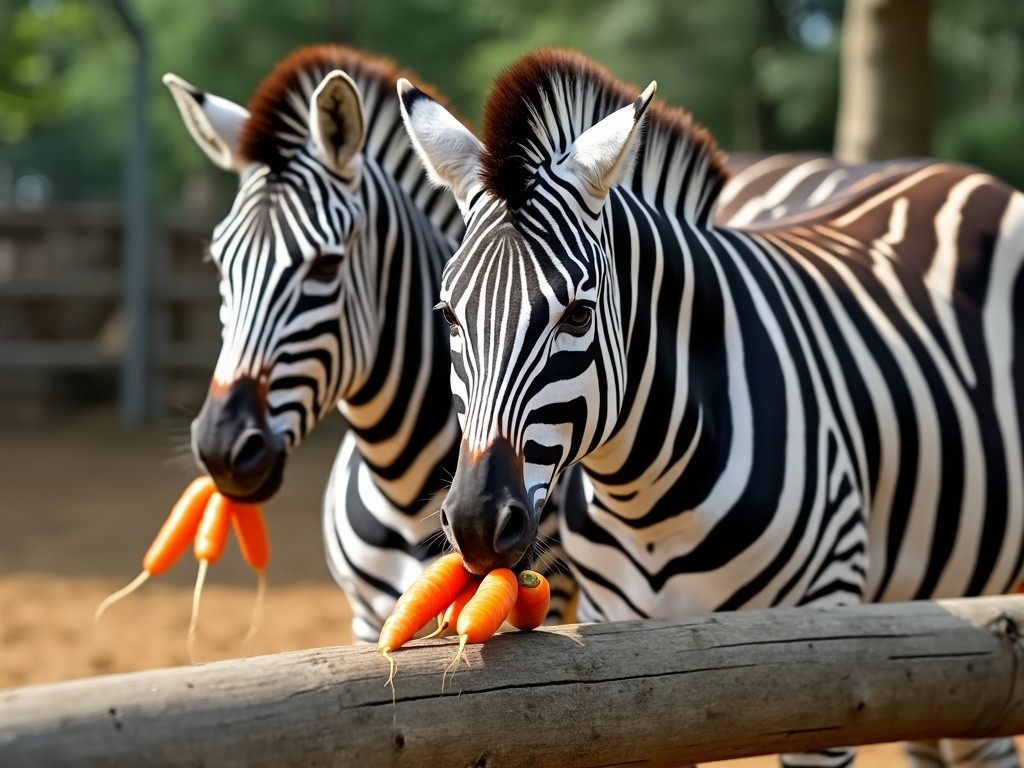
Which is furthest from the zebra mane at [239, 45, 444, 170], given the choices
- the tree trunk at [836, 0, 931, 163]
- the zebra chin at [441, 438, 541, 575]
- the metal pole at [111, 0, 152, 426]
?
the metal pole at [111, 0, 152, 426]

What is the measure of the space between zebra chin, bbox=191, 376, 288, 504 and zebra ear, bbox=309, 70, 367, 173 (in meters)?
0.72

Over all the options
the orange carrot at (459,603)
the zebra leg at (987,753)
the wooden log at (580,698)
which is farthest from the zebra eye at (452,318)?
the zebra leg at (987,753)

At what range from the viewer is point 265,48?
1992cm

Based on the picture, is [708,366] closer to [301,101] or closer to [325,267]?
[325,267]

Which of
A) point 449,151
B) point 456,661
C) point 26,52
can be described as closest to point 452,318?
point 449,151

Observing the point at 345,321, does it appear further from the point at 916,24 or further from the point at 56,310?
the point at 56,310

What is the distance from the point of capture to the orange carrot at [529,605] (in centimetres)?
222

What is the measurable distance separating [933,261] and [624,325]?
148 cm

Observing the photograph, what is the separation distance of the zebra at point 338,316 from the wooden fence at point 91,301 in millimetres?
8802

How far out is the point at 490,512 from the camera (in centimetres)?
211

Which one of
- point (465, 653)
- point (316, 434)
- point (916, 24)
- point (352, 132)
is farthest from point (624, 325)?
point (316, 434)

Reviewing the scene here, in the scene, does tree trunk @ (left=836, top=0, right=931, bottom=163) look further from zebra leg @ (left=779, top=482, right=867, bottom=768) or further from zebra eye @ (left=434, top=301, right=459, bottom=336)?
zebra eye @ (left=434, top=301, right=459, bottom=336)

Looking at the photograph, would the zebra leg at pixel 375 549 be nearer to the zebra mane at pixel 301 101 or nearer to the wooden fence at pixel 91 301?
the zebra mane at pixel 301 101

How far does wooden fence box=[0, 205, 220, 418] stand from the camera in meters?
12.3
